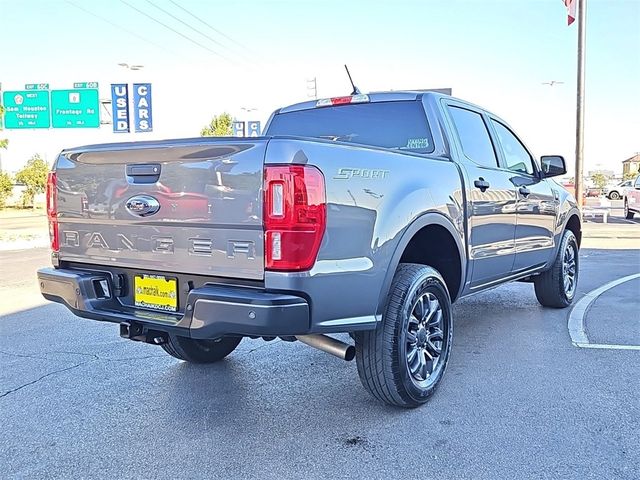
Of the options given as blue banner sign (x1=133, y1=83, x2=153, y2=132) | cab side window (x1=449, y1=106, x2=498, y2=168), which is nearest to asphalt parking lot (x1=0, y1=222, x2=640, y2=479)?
cab side window (x1=449, y1=106, x2=498, y2=168)

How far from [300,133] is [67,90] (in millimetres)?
21163

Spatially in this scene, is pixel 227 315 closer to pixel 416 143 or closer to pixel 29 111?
pixel 416 143

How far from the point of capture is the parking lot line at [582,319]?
4.81m

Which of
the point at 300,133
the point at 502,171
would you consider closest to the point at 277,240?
the point at 300,133

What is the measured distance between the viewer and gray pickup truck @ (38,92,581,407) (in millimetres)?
2746

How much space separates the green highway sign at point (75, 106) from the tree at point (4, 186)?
912cm

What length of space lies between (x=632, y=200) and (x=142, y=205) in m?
19.5

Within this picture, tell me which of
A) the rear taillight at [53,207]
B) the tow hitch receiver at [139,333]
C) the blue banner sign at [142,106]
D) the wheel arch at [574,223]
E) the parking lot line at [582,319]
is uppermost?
the blue banner sign at [142,106]

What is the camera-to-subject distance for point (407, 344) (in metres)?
3.49

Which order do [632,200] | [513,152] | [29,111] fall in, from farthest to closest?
[29,111]
[632,200]
[513,152]

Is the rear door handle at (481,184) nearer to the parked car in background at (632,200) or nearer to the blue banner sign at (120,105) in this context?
the parked car in background at (632,200)

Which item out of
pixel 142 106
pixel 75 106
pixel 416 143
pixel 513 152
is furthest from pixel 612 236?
pixel 75 106

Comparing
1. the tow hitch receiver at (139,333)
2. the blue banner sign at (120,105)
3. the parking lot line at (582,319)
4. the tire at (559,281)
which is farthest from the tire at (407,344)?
the blue banner sign at (120,105)

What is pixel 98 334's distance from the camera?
5.37 meters
